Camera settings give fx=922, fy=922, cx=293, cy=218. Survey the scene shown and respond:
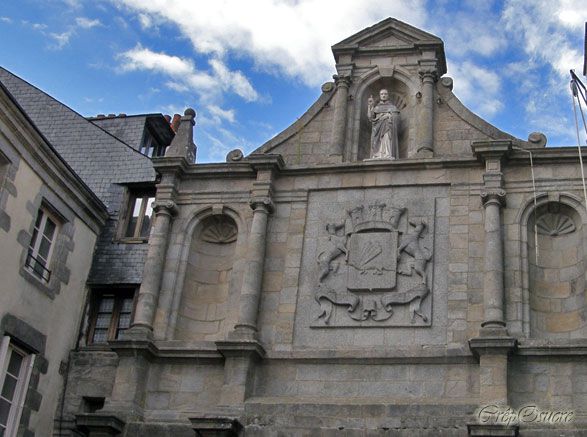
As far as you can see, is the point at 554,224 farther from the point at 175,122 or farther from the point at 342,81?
the point at 175,122

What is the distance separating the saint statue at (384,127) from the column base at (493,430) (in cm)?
504

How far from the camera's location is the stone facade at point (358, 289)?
12.6 metres

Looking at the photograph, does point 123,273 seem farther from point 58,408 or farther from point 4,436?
point 4,436

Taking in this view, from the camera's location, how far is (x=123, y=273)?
50.9 ft

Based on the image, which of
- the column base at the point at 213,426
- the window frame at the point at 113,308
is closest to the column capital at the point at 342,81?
the window frame at the point at 113,308

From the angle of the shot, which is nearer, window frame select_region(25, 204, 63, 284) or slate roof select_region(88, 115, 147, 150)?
window frame select_region(25, 204, 63, 284)

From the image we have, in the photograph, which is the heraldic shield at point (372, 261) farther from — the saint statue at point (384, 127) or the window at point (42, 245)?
the window at point (42, 245)

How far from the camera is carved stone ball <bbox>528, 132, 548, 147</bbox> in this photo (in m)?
14.7

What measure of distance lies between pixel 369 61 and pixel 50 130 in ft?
21.3

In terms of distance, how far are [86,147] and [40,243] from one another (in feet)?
12.1

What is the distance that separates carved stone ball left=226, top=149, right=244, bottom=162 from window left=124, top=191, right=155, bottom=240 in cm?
161

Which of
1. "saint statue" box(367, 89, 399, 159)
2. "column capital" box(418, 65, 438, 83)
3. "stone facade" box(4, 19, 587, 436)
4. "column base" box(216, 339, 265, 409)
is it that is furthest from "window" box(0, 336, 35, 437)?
"column capital" box(418, 65, 438, 83)

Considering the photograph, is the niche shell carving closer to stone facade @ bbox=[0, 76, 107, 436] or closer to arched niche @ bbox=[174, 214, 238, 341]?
arched niche @ bbox=[174, 214, 238, 341]

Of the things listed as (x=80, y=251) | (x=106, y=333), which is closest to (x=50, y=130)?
(x=80, y=251)
